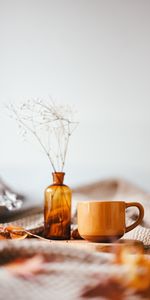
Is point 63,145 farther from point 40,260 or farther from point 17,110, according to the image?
point 40,260

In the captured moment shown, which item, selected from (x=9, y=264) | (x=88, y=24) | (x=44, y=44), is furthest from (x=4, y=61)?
(x=9, y=264)

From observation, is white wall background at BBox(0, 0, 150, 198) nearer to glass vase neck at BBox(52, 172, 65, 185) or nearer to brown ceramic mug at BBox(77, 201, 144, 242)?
glass vase neck at BBox(52, 172, 65, 185)

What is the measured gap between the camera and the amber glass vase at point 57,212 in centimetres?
139

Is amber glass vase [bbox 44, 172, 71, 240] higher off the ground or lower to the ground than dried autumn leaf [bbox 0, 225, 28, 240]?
higher

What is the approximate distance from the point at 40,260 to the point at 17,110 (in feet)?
3.90

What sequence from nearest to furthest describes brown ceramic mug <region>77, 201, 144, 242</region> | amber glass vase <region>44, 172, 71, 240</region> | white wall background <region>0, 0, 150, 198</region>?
1. brown ceramic mug <region>77, 201, 144, 242</region>
2. amber glass vase <region>44, 172, 71, 240</region>
3. white wall background <region>0, 0, 150, 198</region>

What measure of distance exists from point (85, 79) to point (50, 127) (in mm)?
217

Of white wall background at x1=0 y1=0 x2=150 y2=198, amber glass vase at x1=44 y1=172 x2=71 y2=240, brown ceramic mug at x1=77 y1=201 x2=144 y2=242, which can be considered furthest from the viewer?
white wall background at x1=0 y1=0 x2=150 y2=198

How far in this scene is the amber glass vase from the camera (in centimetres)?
139

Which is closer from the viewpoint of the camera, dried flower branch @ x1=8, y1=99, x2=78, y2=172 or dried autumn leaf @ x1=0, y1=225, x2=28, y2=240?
dried autumn leaf @ x1=0, y1=225, x2=28, y2=240

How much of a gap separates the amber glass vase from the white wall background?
0.40m

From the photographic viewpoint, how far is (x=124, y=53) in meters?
1.85

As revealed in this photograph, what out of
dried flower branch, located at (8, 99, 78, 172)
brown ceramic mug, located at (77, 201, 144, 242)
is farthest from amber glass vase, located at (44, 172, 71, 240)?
dried flower branch, located at (8, 99, 78, 172)

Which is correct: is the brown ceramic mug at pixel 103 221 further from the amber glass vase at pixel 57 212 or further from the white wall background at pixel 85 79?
the white wall background at pixel 85 79
